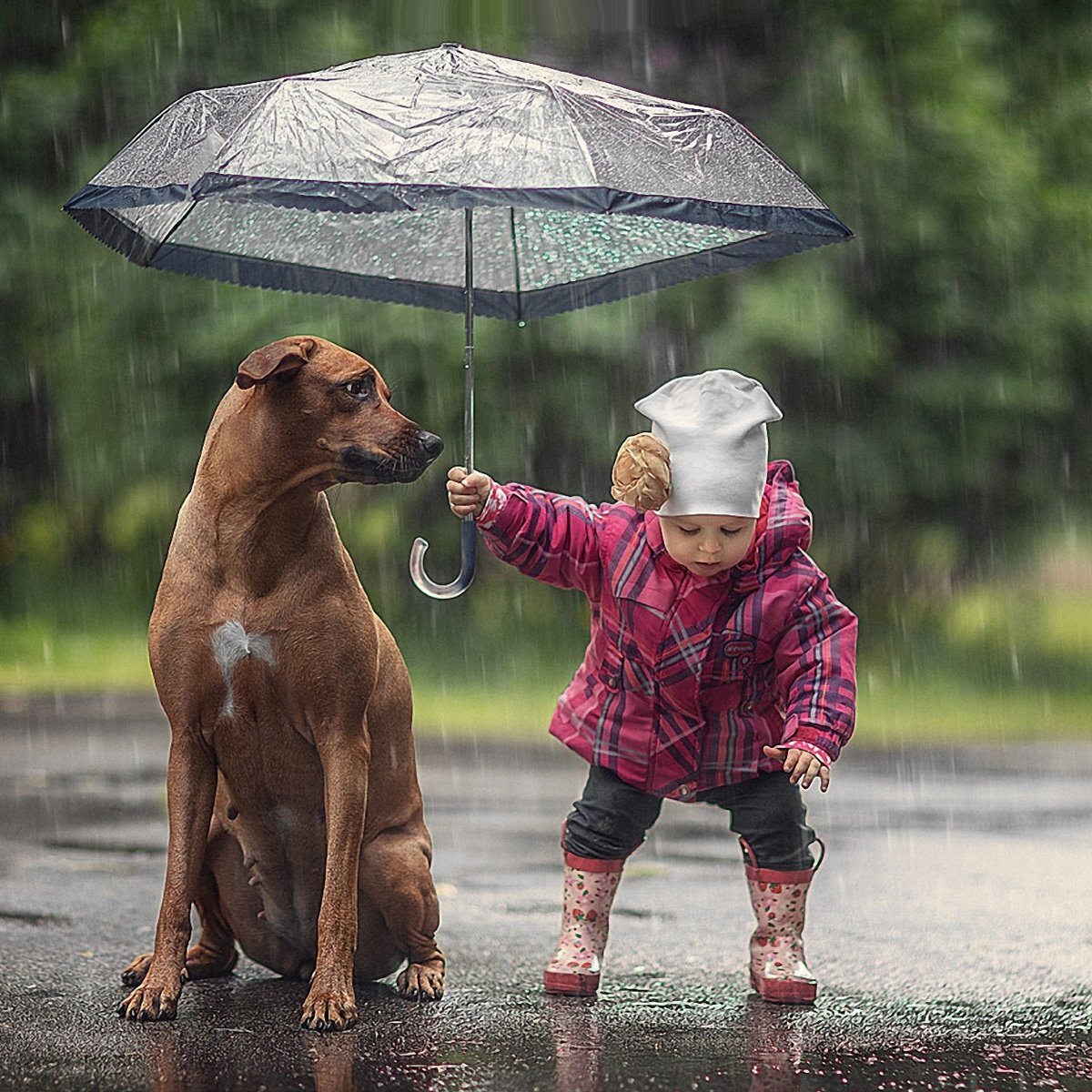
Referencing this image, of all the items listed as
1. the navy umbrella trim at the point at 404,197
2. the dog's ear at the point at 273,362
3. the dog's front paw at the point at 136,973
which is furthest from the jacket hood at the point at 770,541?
the dog's front paw at the point at 136,973

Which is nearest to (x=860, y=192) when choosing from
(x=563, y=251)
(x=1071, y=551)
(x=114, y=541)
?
(x=1071, y=551)

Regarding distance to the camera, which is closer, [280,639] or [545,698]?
[280,639]

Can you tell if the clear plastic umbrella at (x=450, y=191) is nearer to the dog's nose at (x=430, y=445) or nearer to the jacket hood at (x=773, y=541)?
the dog's nose at (x=430, y=445)

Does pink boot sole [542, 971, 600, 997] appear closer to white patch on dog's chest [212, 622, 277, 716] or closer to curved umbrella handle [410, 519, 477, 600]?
curved umbrella handle [410, 519, 477, 600]

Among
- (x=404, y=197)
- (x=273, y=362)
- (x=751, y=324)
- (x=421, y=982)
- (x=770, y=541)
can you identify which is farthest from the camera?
(x=751, y=324)

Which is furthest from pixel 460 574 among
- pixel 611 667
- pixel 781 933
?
pixel 781 933

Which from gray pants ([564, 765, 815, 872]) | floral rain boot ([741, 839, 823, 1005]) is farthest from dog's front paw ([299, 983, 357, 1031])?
floral rain boot ([741, 839, 823, 1005])

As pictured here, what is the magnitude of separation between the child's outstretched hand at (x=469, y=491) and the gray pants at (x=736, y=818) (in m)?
0.78

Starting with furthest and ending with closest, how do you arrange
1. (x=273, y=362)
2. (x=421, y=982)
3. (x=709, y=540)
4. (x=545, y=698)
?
(x=545, y=698)
(x=421, y=982)
(x=709, y=540)
(x=273, y=362)

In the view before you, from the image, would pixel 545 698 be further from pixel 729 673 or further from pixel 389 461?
pixel 389 461

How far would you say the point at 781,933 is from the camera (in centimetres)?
471

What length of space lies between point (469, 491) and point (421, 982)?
1.30 meters

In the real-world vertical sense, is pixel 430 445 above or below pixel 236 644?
above

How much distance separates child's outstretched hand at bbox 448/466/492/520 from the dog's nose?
0.23 meters
